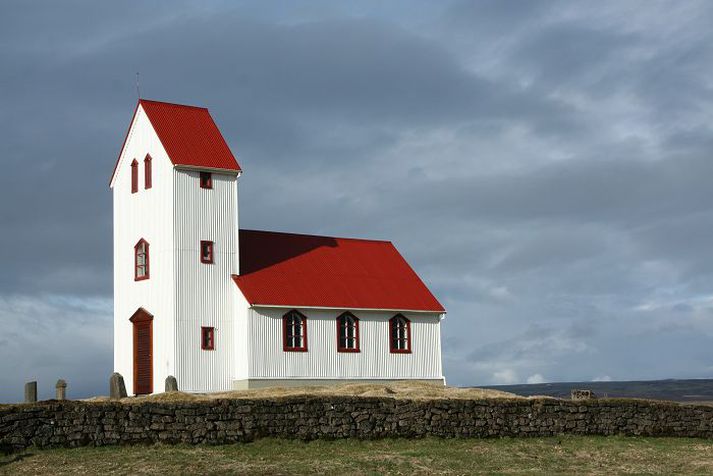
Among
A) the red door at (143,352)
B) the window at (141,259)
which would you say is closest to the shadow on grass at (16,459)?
the red door at (143,352)

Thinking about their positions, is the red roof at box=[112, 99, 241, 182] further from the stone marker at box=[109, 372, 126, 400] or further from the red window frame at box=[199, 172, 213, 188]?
the stone marker at box=[109, 372, 126, 400]

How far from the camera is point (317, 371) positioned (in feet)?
175

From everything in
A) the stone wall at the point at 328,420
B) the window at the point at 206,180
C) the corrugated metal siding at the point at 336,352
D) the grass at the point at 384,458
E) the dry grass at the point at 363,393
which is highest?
the window at the point at 206,180

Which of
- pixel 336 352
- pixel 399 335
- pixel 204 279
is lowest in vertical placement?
pixel 336 352

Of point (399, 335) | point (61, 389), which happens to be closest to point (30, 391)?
point (61, 389)

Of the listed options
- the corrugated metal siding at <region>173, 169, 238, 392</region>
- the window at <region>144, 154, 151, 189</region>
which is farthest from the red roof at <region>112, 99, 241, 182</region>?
the window at <region>144, 154, 151, 189</region>

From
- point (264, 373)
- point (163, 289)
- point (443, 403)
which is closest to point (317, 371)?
point (264, 373)

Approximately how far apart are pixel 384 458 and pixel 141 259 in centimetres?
2471

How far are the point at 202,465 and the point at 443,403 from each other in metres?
9.12

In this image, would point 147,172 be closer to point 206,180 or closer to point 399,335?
point 206,180

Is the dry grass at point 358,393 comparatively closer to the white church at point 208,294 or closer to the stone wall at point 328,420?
the white church at point 208,294

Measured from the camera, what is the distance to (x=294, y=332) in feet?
174

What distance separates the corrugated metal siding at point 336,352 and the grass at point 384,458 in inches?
739

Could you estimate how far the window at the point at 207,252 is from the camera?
51.1 metres
